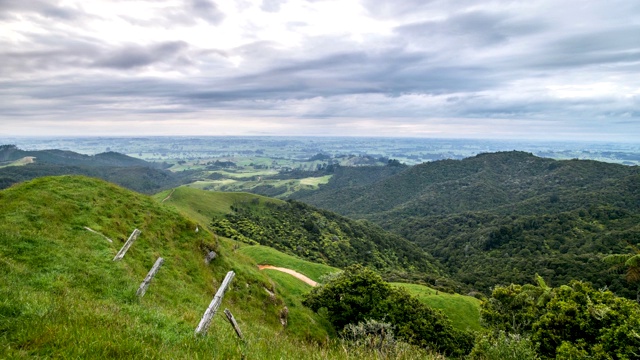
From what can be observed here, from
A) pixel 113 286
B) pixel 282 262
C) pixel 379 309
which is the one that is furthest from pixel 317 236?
pixel 113 286

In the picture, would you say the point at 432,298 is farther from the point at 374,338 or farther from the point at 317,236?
the point at 317,236

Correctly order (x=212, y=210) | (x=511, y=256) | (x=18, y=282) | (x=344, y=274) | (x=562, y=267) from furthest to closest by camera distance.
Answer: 1. (x=511, y=256)
2. (x=212, y=210)
3. (x=562, y=267)
4. (x=344, y=274)
5. (x=18, y=282)

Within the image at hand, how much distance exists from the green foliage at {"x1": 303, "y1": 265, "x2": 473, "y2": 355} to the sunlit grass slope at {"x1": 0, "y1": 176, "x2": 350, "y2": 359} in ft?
7.34

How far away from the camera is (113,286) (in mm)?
14969

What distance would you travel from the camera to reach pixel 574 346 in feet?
Answer: 69.1

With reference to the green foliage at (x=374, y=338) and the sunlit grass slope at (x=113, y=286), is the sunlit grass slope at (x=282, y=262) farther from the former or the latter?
the green foliage at (x=374, y=338)

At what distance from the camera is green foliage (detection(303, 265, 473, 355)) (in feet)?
102

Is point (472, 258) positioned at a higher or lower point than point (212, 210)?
lower

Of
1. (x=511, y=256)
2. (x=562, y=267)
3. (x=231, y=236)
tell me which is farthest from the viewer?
(x=511, y=256)

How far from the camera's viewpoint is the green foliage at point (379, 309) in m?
31.1

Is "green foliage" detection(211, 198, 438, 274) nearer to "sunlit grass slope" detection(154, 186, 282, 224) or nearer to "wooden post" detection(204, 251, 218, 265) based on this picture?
"sunlit grass slope" detection(154, 186, 282, 224)

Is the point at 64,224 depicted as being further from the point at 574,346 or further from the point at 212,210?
the point at 212,210

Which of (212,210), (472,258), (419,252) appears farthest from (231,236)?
(472,258)

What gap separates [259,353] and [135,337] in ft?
10.6
